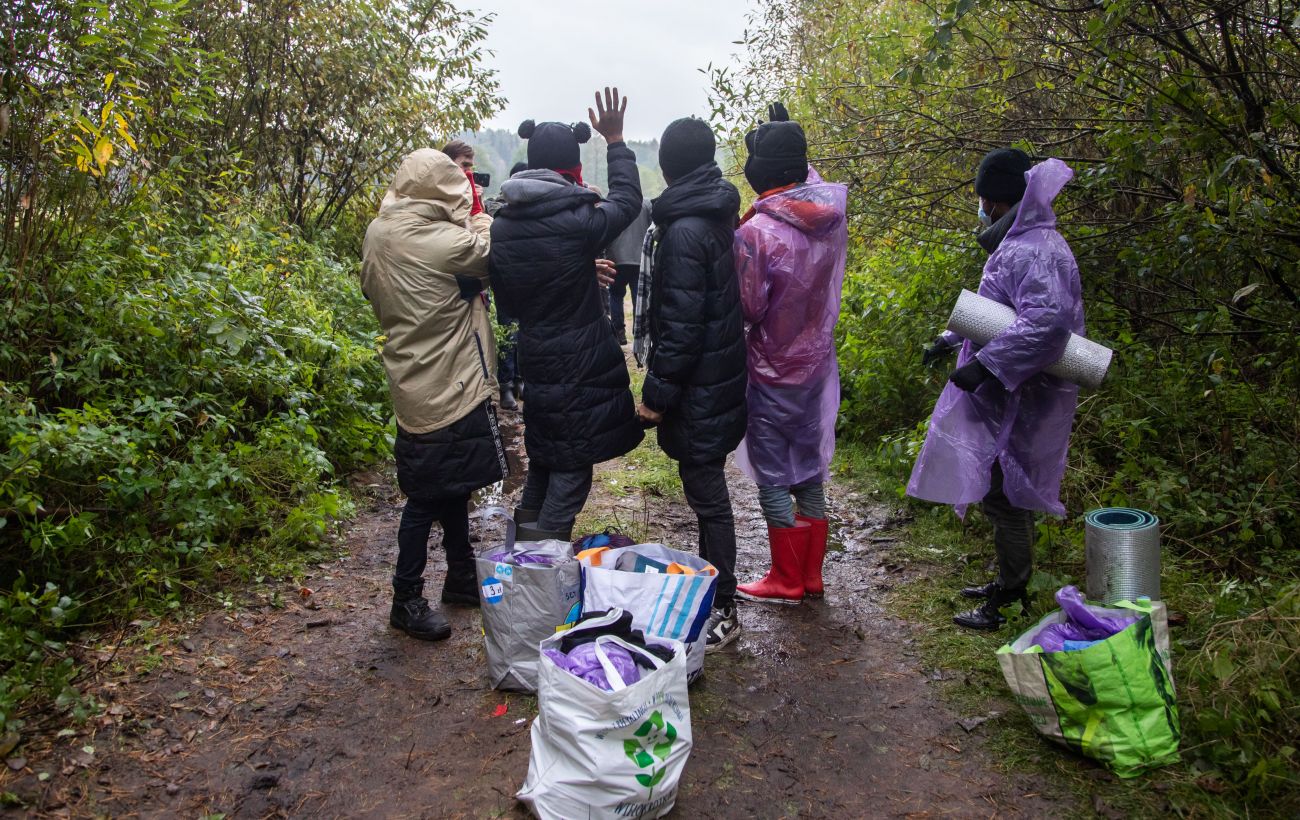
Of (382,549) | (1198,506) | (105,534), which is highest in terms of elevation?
(1198,506)

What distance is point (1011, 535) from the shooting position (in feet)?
11.8

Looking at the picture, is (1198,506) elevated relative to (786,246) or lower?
lower

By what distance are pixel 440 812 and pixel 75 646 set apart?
5.81ft

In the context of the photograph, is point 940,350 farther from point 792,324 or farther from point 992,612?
point 992,612

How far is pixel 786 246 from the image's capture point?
365cm

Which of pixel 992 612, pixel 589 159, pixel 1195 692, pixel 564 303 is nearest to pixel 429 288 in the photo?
pixel 564 303

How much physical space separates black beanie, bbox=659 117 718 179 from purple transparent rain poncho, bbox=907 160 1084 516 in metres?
1.23

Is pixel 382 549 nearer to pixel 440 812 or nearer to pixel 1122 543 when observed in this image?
pixel 440 812

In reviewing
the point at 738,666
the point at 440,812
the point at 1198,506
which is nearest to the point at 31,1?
the point at 440,812

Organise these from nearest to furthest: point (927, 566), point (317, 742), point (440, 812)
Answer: point (440, 812)
point (317, 742)
point (927, 566)

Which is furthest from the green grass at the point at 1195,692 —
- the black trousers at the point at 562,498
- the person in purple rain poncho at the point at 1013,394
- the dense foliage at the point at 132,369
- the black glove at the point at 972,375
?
the dense foliage at the point at 132,369

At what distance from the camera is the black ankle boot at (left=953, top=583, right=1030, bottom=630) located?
143 inches

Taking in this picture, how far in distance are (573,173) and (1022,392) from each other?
204 cm

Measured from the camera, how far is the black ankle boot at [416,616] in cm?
364
